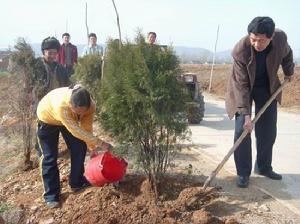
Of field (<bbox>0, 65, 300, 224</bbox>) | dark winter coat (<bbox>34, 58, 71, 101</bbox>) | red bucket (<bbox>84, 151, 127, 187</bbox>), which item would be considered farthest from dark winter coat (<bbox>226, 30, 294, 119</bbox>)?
dark winter coat (<bbox>34, 58, 71, 101</bbox>)

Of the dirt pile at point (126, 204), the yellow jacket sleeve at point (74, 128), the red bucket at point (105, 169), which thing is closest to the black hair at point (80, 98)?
the yellow jacket sleeve at point (74, 128)

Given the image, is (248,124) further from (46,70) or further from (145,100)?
(46,70)

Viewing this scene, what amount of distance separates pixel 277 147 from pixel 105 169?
358 cm

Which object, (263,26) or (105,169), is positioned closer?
(263,26)

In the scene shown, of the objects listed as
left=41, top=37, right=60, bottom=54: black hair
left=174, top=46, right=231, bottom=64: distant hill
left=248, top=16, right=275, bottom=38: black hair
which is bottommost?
left=174, top=46, right=231, bottom=64: distant hill

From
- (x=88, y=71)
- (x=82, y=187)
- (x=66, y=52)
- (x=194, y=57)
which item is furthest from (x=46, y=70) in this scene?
(x=194, y=57)

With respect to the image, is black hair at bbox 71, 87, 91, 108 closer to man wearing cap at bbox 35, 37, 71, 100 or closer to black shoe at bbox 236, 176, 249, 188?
black shoe at bbox 236, 176, 249, 188

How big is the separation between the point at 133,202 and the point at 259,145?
1.78 meters

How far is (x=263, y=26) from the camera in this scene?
14.8ft

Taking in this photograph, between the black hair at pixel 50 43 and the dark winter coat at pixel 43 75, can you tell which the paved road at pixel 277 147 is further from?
the black hair at pixel 50 43

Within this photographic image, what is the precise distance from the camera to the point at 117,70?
4.51 m

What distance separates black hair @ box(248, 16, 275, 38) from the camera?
4.50 metres

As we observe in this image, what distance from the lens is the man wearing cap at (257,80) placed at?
4.70 metres

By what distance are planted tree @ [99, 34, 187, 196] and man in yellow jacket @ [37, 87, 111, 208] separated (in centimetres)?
24
